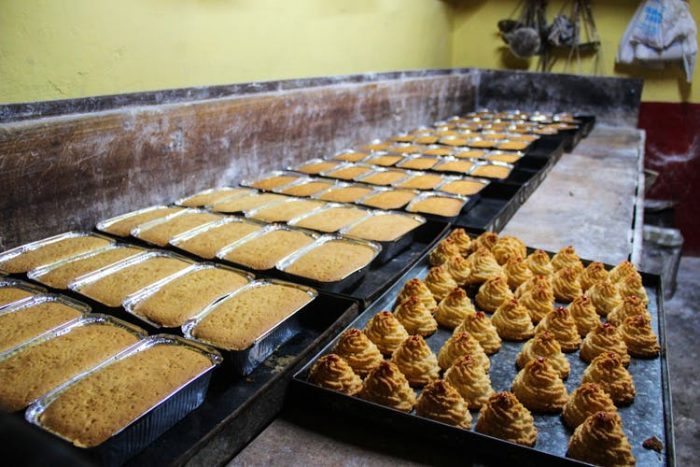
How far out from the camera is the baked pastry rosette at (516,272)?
2.29 meters

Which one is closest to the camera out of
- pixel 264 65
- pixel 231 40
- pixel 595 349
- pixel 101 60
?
pixel 595 349

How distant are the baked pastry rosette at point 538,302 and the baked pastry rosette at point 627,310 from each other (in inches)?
8.2

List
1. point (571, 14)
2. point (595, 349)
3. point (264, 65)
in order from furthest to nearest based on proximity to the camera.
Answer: point (571, 14)
point (264, 65)
point (595, 349)

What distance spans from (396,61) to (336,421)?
4.88 m

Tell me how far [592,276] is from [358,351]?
1.11m

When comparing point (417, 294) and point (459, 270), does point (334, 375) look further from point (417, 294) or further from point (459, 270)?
point (459, 270)

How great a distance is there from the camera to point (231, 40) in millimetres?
3373

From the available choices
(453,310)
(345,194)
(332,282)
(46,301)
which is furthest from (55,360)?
(345,194)

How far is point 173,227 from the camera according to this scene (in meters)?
2.47

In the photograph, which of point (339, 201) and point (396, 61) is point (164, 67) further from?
point (396, 61)

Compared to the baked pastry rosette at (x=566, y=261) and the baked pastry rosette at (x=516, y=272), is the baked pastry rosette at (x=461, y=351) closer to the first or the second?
the baked pastry rosette at (x=516, y=272)

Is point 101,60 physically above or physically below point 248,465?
above

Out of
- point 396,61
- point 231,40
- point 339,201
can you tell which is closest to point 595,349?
point 339,201

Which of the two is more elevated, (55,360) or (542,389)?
(55,360)
